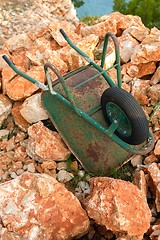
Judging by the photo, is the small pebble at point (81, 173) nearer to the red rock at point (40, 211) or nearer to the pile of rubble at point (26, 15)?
the red rock at point (40, 211)

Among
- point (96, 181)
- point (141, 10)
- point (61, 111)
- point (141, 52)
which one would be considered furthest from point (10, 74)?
point (141, 10)

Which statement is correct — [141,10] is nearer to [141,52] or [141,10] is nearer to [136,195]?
[141,52]

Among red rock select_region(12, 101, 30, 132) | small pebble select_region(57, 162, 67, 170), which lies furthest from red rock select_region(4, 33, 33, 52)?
small pebble select_region(57, 162, 67, 170)

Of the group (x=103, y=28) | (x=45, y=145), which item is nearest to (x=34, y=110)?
(x=45, y=145)

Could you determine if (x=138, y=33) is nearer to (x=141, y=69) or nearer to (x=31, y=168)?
(x=141, y=69)

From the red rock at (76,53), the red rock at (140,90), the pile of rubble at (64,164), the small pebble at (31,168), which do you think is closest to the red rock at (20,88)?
the pile of rubble at (64,164)

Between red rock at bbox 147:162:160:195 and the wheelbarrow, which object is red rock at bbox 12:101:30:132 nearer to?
the wheelbarrow
